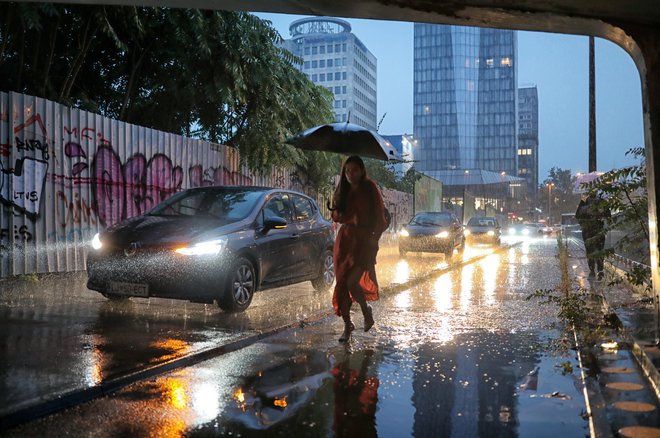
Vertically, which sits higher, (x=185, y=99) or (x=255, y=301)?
(x=185, y=99)

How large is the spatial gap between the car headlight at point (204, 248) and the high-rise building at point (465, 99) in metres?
156

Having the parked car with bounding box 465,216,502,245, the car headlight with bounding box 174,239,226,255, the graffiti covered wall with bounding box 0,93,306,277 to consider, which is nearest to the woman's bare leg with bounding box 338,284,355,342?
the car headlight with bounding box 174,239,226,255

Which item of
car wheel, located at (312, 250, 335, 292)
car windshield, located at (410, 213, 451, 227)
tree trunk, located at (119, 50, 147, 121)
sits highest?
tree trunk, located at (119, 50, 147, 121)

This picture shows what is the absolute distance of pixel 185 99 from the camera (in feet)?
49.8

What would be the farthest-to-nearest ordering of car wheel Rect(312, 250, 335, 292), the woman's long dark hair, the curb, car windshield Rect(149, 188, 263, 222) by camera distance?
car wheel Rect(312, 250, 335, 292), car windshield Rect(149, 188, 263, 222), the woman's long dark hair, the curb

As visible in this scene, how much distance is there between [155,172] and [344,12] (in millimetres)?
7936

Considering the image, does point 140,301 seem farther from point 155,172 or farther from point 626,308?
point 626,308

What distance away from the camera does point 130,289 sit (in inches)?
297

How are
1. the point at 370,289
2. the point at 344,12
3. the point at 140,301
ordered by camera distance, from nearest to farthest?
the point at 344,12 → the point at 370,289 → the point at 140,301

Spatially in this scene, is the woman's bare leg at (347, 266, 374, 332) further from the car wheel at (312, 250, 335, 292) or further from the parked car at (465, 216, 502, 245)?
the parked car at (465, 216, 502, 245)

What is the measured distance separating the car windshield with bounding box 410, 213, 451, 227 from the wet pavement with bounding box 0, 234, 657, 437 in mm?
12204

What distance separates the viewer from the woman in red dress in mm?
6359

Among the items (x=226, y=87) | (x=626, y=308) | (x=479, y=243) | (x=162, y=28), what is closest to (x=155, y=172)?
(x=226, y=87)

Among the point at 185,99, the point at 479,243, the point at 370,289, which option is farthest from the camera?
the point at 479,243
